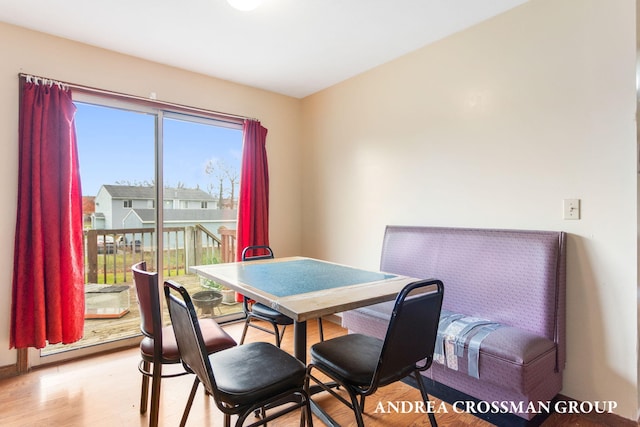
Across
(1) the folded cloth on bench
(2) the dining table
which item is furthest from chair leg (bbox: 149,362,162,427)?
(1) the folded cloth on bench

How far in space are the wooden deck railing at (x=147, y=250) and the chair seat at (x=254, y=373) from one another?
1981 mm

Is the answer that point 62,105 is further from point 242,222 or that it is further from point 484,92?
point 484,92

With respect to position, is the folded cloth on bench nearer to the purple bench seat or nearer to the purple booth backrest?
the purple bench seat

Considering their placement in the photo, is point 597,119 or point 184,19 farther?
point 184,19

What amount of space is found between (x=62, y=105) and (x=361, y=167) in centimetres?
249

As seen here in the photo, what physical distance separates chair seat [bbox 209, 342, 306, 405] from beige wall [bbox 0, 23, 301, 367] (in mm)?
2048

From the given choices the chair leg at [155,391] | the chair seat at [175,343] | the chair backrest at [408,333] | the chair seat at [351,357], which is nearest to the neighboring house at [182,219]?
the chair seat at [175,343]

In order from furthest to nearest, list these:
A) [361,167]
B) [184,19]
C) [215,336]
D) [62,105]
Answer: [361,167], [62,105], [184,19], [215,336]

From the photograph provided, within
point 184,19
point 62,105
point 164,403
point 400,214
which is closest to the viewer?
point 164,403

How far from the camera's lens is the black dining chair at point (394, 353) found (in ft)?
4.25

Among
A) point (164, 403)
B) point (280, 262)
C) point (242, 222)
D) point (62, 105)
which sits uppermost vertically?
point (62, 105)

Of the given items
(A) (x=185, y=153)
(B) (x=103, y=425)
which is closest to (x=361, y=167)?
(A) (x=185, y=153)

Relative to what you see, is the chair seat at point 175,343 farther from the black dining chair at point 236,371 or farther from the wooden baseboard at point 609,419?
the wooden baseboard at point 609,419

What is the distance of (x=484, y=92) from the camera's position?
2375 mm
